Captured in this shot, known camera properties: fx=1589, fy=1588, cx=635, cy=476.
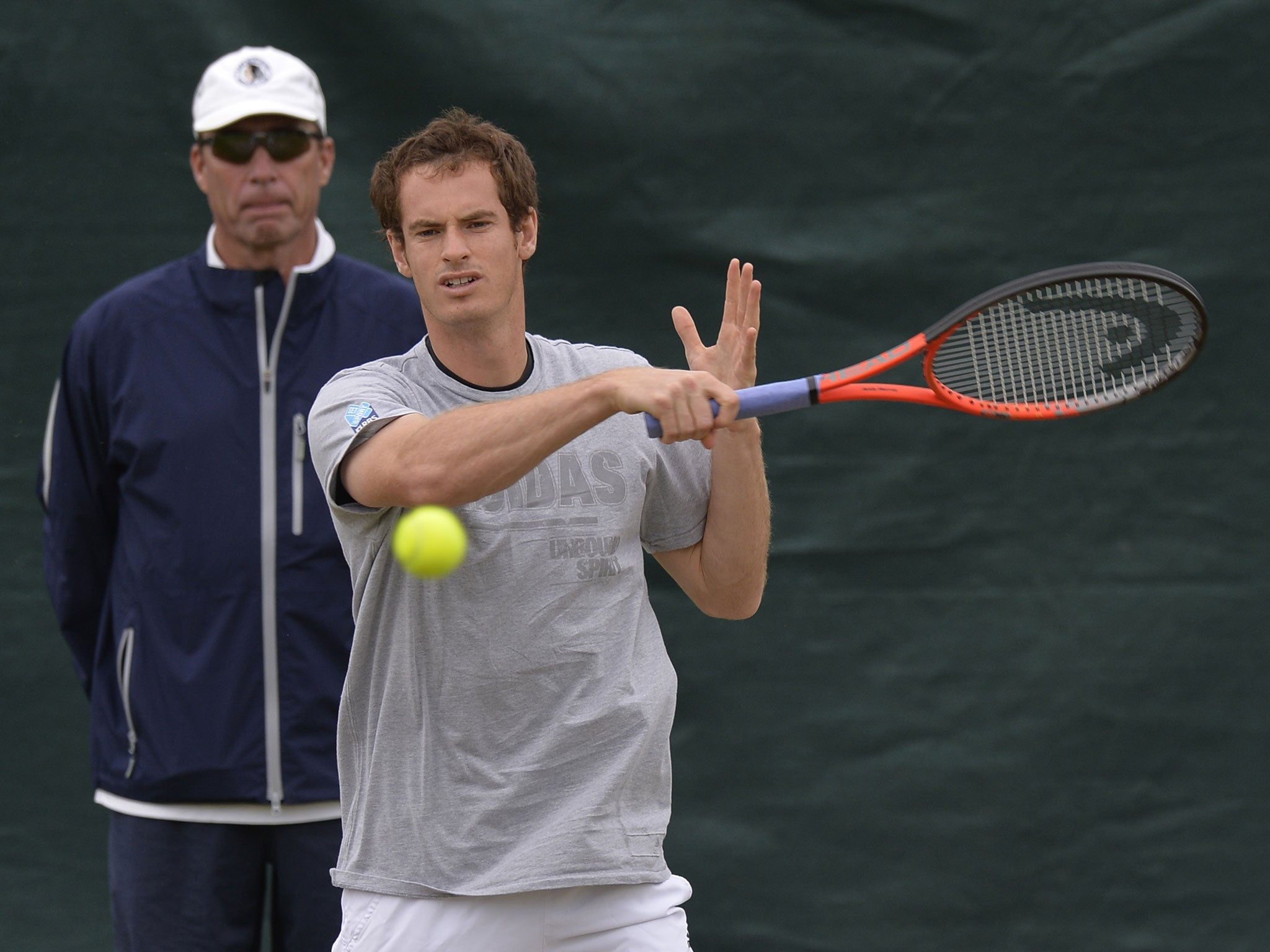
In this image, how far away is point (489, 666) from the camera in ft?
7.43

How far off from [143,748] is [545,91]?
1690 millimetres

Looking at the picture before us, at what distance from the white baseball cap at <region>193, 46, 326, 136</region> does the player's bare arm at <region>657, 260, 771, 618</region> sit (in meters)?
1.15

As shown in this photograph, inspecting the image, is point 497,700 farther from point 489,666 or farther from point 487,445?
point 487,445

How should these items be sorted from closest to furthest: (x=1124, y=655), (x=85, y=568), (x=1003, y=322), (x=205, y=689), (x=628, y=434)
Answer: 1. (x=628, y=434)
2. (x=1003, y=322)
3. (x=205, y=689)
4. (x=85, y=568)
5. (x=1124, y=655)

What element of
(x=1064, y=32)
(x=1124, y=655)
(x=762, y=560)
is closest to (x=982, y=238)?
(x=1064, y=32)

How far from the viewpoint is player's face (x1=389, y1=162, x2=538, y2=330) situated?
2.33 metres

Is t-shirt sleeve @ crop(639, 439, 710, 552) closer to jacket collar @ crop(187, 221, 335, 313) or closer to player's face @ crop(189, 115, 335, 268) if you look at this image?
jacket collar @ crop(187, 221, 335, 313)

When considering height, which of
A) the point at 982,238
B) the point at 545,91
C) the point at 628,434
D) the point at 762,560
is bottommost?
the point at 762,560

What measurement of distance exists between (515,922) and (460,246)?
0.98 meters

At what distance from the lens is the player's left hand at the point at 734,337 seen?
2.41 metres

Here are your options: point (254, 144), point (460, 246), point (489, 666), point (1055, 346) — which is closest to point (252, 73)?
point (254, 144)

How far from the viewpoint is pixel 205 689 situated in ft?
9.89

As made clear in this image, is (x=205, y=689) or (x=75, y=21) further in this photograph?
(x=75, y=21)

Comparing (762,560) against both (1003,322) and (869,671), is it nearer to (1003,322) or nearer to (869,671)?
(1003,322)
